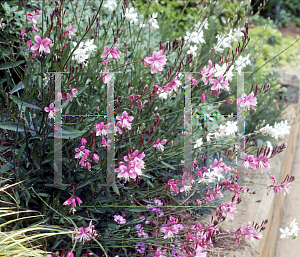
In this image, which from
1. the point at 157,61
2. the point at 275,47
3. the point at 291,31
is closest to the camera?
the point at 157,61

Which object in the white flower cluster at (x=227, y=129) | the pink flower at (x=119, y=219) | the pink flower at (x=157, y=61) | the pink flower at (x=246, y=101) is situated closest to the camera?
the pink flower at (x=157, y=61)

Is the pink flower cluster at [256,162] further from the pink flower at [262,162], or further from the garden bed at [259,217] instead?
the garden bed at [259,217]

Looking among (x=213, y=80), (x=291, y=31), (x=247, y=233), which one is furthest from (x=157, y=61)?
(x=291, y=31)

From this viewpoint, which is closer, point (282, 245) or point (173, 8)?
point (282, 245)

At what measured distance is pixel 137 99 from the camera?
5.04ft

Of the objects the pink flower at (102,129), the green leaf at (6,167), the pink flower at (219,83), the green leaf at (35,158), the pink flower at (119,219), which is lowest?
the pink flower at (119,219)

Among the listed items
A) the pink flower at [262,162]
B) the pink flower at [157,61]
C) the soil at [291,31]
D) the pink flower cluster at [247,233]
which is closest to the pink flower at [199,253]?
the pink flower cluster at [247,233]

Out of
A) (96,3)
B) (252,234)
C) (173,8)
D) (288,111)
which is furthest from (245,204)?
(173,8)

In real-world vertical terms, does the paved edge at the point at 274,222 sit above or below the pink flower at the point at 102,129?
below

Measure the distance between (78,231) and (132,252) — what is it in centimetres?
55

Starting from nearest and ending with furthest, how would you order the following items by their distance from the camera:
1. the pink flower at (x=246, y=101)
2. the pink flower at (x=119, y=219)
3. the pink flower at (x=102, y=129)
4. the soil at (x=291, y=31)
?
the pink flower at (x=102, y=129), the pink flower at (x=246, y=101), the pink flower at (x=119, y=219), the soil at (x=291, y=31)

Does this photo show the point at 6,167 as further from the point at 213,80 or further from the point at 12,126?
the point at 213,80

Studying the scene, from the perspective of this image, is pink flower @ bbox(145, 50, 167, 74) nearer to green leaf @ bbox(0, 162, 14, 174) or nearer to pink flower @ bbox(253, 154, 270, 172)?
pink flower @ bbox(253, 154, 270, 172)

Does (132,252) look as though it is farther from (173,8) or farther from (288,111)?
(173,8)
